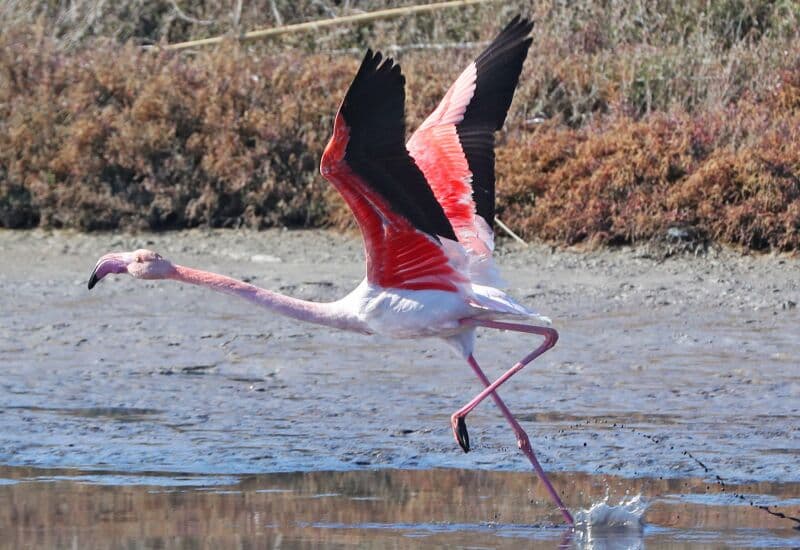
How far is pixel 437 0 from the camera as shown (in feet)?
45.8

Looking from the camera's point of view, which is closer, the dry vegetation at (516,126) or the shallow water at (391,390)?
the shallow water at (391,390)

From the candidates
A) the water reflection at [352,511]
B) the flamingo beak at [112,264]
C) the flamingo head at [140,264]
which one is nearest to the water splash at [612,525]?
the water reflection at [352,511]

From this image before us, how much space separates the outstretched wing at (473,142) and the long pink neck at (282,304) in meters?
0.69

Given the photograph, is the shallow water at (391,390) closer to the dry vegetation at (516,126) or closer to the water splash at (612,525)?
the water splash at (612,525)

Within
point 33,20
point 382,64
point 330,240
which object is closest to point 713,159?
point 330,240

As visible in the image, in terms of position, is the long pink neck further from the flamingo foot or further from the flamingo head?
the flamingo foot

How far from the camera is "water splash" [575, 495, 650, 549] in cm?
564

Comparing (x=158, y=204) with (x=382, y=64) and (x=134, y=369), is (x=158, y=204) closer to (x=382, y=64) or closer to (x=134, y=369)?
(x=134, y=369)

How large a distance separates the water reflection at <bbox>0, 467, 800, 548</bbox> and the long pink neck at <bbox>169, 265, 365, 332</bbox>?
2.13 feet

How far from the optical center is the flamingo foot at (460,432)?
6273mm

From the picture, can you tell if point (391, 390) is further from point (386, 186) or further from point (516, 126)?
point (516, 126)

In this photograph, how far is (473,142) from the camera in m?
6.75

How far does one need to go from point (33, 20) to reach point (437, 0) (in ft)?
12.3

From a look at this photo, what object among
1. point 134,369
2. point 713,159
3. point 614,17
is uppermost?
point 614,17
